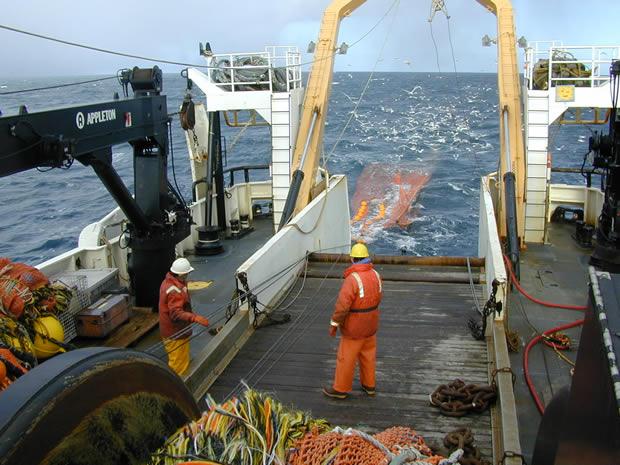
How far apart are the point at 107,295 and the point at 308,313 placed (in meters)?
3.12

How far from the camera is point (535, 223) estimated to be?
13117 mm

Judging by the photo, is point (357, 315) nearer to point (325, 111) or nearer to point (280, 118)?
point (280, 118)

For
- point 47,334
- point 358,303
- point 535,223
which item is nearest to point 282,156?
point 535,223

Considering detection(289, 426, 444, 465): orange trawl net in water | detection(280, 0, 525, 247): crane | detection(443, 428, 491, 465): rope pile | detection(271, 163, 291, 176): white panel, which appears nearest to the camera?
detection(289, 426, 444, 465): orange trawl net in water

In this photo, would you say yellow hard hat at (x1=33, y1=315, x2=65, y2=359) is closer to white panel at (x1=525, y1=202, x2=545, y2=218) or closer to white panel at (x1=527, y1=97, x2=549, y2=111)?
white panel at (x1=525, y1=202, x2=545, y2=218)

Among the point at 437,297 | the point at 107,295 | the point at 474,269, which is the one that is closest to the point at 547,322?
the point at 474,269

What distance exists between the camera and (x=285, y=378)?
6.32m

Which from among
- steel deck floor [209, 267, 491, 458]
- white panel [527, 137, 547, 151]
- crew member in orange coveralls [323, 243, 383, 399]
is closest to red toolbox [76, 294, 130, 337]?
steel deck floor [209, 267, 491, 458]

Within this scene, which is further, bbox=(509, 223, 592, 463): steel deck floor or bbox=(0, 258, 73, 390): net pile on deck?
bbox=(509, 223, 592, 463): steel deck floor

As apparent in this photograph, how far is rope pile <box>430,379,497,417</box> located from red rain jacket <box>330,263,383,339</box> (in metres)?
0.93

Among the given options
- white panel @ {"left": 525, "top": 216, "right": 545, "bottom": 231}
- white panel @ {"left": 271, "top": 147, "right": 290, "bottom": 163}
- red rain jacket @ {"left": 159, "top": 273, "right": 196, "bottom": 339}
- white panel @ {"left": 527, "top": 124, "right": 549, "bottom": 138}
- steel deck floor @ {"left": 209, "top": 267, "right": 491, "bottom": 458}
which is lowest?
steel deck floor @ {"left": 209, "top": 267, "right": 491, "bottom": 458}

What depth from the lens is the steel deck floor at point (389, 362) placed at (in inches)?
218

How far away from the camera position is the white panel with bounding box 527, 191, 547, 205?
41.8ft

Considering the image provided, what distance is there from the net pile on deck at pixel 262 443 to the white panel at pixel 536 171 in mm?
10599
